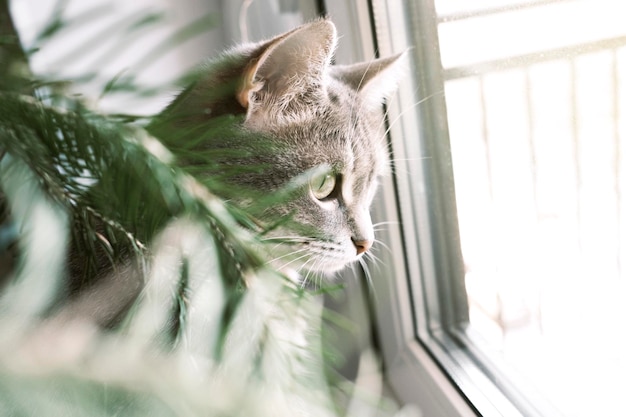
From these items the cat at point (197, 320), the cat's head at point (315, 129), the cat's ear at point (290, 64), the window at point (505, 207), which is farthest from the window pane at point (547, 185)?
the cat at point (197, 320)

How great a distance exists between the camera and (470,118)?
819mm

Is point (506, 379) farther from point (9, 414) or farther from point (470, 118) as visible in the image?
point (9, 414)

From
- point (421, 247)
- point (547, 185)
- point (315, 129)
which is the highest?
point (315, 129)

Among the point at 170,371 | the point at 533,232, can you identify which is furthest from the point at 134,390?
the point at 533,232

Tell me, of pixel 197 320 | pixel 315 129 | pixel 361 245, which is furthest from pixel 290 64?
pixel 197 320

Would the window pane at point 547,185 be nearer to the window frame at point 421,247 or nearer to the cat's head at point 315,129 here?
the window frame at point 421,247

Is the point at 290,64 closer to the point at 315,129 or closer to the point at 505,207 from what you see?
the point at 315,129

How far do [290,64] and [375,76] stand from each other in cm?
21

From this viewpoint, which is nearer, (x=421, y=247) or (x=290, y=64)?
(x=290, y=64)

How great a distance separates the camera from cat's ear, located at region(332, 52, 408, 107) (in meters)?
0.78

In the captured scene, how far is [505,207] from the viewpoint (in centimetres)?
79

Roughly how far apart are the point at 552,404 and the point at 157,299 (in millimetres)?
618

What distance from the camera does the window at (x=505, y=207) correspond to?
0.59 metres

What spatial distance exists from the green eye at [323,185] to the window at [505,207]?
0.61 feet
